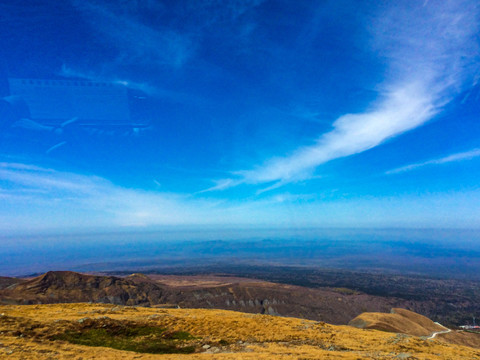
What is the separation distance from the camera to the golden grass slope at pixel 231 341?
1898cm

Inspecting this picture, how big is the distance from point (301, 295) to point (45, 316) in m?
104

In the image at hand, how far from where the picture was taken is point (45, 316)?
25.7 m

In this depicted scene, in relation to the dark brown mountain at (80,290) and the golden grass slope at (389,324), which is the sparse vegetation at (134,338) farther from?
the dark brown mountain at (80,290)

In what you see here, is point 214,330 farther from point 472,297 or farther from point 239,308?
point 472,297

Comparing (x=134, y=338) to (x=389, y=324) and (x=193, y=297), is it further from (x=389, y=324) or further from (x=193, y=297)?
(x=193, y=297)

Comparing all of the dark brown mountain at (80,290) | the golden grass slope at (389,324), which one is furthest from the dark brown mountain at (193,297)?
the golden grass slope at (389,324)

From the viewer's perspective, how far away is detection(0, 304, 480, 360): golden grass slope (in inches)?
747

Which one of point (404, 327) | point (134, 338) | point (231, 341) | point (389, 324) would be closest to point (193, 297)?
point (389, 324)

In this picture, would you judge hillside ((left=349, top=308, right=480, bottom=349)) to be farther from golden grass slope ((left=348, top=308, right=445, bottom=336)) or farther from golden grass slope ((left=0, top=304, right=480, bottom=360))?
golden grass slope ((left=0, top=304, right=480, bottom=360))

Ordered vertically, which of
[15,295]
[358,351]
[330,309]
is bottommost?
[330,309]

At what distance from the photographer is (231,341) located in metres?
24.4

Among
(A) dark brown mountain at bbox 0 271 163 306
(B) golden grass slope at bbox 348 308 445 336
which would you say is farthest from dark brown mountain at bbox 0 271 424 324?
Result: (B) golden grass slope at bbox 348 308 445 336

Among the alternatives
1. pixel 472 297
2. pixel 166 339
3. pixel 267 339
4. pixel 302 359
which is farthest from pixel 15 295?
pixel 472 297

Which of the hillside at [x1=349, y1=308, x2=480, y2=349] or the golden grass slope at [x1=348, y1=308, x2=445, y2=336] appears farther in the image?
the hillside at [x1=349, y1=308, x2=480, y2=349]
